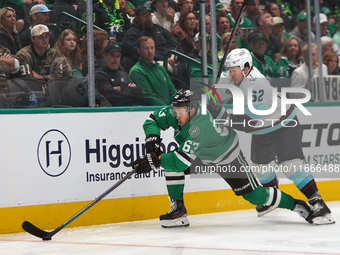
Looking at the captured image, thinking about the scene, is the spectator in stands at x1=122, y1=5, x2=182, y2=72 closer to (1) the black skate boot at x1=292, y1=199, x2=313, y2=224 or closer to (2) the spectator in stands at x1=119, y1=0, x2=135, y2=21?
(2) the spectator in stands at x1=119, y1=0, x2=135, y2=21

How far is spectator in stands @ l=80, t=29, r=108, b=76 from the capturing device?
4.46 metres

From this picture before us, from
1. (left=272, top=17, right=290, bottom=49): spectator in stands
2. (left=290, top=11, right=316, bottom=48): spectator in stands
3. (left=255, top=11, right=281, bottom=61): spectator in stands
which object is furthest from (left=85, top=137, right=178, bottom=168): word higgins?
(left=290, top=11, right=316, bottom=48): spectator in stands

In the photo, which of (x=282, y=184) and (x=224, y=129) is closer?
(x=224, y=129)

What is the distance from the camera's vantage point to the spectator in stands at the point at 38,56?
421cm

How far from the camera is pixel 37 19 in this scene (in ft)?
14.0

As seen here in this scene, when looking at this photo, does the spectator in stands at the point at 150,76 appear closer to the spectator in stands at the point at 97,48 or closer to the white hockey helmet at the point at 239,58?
the spectator in stands at the point at 97,48

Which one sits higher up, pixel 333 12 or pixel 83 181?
pixel 333 12

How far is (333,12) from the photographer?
639cm

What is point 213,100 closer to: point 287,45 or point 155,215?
point 155,215

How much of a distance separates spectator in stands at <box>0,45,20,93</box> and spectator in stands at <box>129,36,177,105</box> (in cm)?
101

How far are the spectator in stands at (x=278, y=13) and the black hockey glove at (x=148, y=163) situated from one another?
2.65 metres

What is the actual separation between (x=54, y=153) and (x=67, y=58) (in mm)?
780

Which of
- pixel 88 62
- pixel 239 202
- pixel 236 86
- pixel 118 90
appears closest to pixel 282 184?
pixel 239 202

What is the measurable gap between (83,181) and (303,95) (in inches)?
98.6
